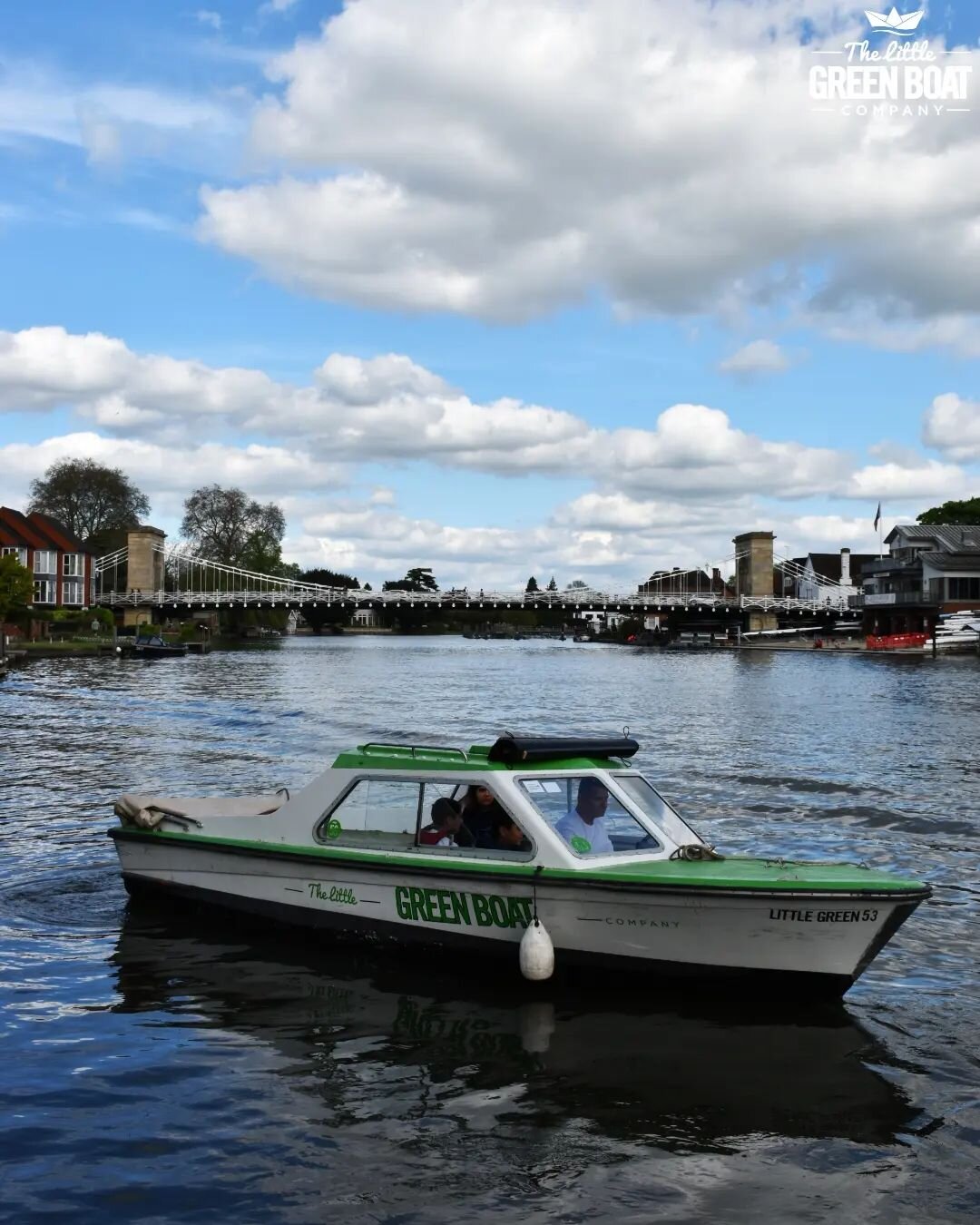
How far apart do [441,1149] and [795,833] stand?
40.9 feet

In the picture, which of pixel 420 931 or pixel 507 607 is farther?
pixel 507 607

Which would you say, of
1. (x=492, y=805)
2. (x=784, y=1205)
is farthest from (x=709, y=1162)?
(x=492, y=805)

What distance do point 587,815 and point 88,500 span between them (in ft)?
466

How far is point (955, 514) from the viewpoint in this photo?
125188mm

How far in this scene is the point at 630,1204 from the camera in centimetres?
716

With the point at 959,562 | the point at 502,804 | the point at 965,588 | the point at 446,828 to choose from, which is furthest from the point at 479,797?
the point at 965,588

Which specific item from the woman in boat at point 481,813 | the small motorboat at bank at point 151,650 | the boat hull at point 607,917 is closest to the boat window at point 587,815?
the woman in boat at point 481,813

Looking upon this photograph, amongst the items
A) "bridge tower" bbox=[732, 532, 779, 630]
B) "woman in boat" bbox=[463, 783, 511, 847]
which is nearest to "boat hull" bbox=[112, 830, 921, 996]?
"woman in boat" bbox=[463, 783, 511, 847]

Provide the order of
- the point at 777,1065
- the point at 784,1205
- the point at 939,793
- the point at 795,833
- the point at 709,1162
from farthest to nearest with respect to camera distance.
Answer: the point at 939,793 → the point at 795,833 → the point at 777,1065 → the point at 709,1162 → the point at 784,1205

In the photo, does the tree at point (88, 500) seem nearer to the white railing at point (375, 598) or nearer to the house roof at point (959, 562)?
the white railing at point (375, 598)

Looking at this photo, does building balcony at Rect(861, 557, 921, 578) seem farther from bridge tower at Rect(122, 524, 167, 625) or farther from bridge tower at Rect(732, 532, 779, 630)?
bridge tower at Rect(122, 524, 167, 625)

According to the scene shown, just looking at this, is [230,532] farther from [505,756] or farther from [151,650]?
[505,756]

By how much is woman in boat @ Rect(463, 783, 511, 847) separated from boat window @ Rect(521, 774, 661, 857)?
31 centimetres

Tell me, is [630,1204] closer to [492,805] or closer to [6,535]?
[492,805]
